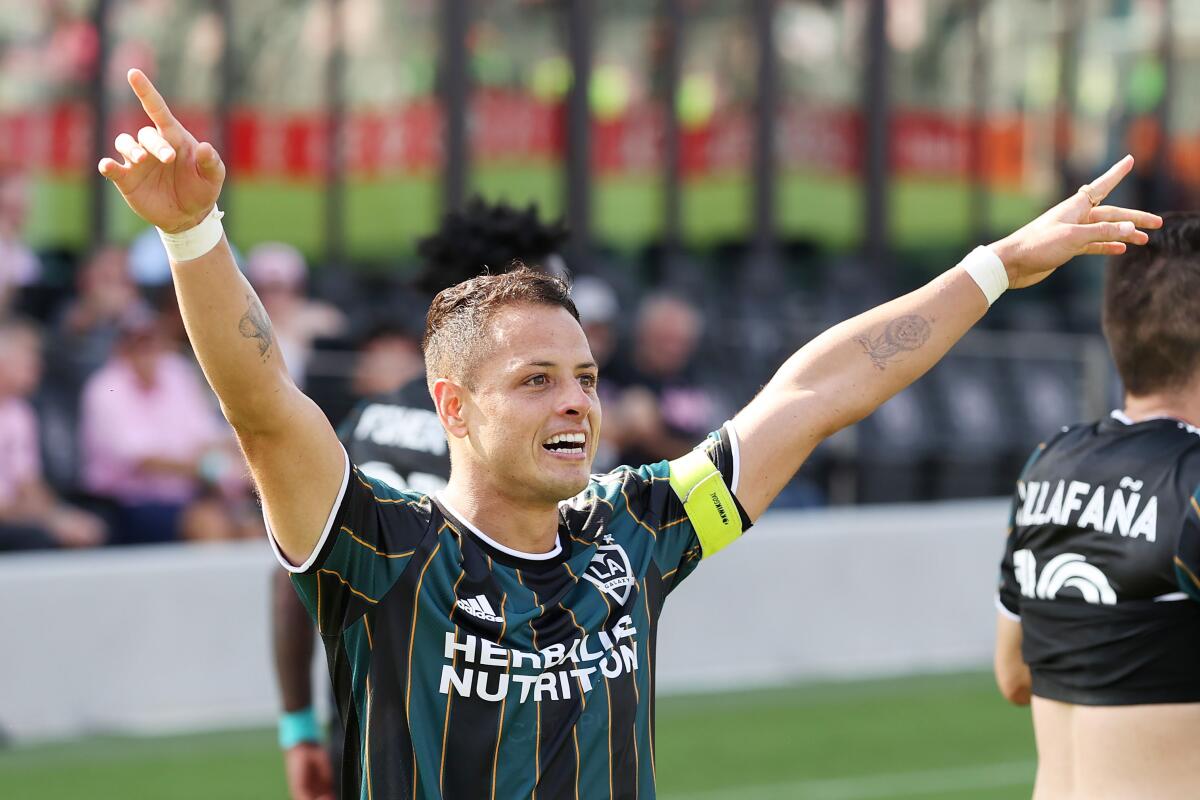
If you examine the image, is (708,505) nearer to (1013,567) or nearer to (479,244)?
(1013,567)

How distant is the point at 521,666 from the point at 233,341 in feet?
2.64

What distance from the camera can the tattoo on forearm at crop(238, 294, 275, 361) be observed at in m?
3.43

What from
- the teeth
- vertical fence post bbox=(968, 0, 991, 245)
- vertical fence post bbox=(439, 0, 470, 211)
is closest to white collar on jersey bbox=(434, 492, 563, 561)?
the teeth

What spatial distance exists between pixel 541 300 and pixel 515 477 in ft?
1.17

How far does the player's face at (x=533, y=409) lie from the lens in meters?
3.72

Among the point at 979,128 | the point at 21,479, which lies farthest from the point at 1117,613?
the point at 979,128

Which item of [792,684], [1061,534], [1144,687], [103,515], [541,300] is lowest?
[792,684]

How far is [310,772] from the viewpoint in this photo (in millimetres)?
5262

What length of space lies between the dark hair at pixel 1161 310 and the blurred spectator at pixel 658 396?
23.1 ft

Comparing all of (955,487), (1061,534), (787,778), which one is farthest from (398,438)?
(955,487)

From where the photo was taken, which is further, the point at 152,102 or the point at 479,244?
the point at 479,244

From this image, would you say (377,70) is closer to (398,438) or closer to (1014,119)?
(1014,119)

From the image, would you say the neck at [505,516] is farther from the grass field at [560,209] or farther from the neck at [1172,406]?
the grass field at [560,209]

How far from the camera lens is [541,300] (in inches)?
151
